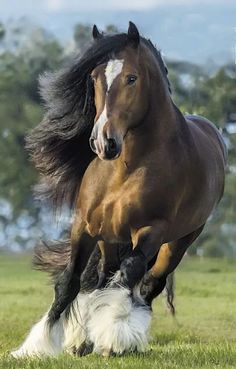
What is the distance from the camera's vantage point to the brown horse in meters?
5.10

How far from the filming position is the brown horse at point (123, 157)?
510cm

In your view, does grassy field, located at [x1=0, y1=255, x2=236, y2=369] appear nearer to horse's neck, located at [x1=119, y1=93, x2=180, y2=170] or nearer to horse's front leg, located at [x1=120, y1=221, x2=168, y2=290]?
horse's front leg, located at [x1=120, y1=221, x2=168, y2=290]

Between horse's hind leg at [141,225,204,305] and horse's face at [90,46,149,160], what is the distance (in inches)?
53.6

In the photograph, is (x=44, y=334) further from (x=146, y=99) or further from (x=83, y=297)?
(x=146, y=99)

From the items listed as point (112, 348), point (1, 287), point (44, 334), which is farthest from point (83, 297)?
→ point (1, 287)

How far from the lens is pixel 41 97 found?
234 inches

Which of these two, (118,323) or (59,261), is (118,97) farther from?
(59,261)

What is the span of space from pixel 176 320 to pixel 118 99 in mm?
4711

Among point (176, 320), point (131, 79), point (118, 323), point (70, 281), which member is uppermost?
point (131, 79)

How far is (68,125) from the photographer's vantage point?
582 cm

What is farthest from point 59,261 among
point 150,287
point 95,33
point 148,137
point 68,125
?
point 95,33

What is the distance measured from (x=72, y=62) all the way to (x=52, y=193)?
3.47 ft

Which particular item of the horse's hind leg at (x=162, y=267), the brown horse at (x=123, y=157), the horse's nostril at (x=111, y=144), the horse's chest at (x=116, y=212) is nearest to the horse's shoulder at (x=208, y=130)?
the brown horse at (x=123, y=157)

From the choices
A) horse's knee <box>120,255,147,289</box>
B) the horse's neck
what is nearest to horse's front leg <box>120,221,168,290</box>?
horse's knee <box>120,255,147,289</box>
